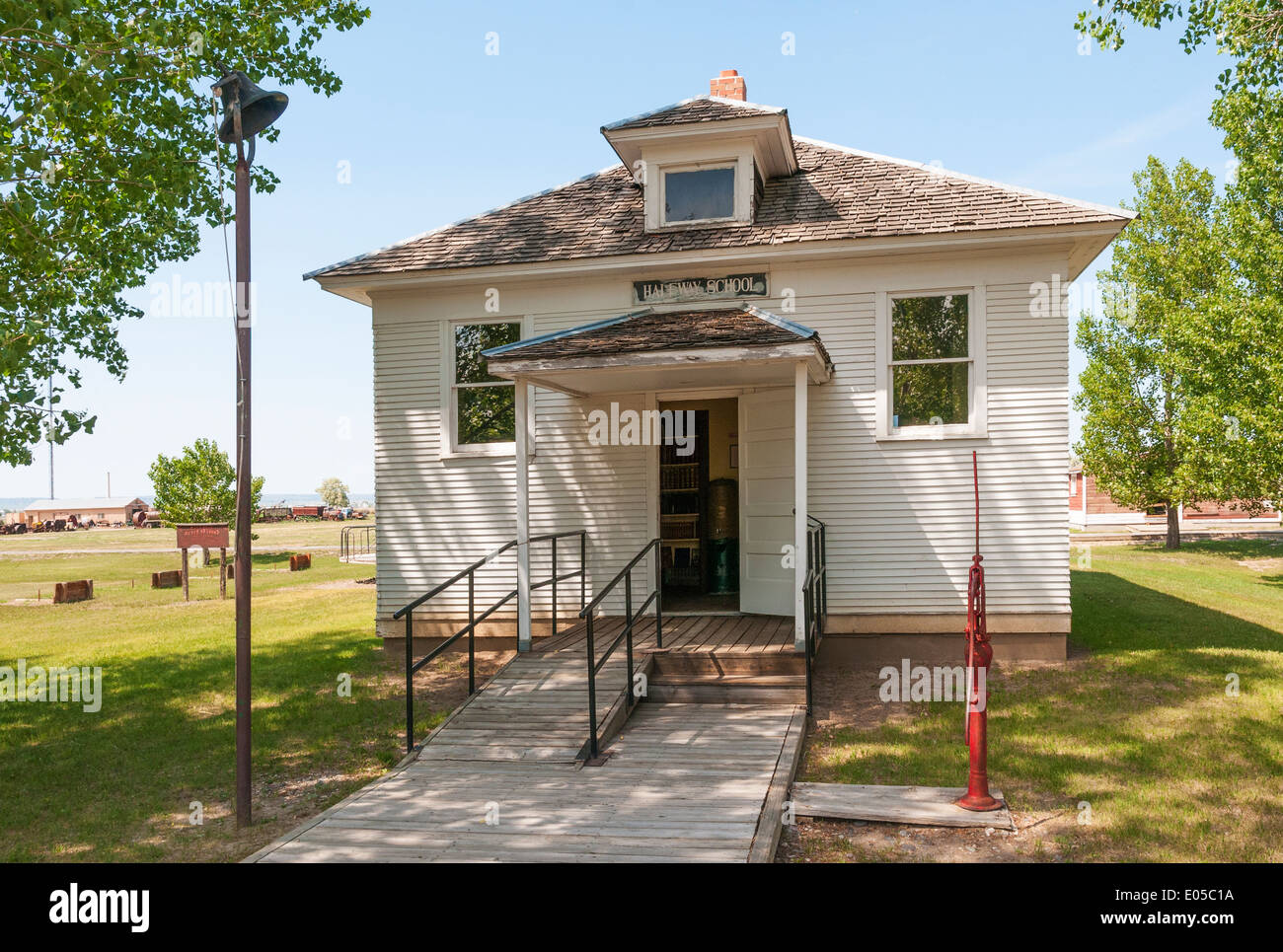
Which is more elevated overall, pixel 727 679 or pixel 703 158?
pixel 703 158

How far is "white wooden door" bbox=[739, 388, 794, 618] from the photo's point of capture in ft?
34.8

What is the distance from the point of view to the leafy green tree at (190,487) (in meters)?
31.4

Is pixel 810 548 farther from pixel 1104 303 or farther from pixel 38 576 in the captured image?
pixel 38 576

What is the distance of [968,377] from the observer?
1070 cm

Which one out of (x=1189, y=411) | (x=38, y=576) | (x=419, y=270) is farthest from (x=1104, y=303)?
(x=38, y=576)

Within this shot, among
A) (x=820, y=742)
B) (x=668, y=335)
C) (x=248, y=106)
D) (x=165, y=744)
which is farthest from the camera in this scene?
(x=668, y=335)

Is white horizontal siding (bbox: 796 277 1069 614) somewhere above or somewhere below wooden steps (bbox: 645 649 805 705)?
above

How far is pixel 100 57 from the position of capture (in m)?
6.71

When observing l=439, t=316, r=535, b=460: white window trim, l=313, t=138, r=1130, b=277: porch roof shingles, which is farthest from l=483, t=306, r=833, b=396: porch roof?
l=439, t=316, r=535, b=460: white window trim

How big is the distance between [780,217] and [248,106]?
6389 millimetres

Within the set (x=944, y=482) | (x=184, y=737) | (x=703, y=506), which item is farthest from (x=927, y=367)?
(x=184, y=737)

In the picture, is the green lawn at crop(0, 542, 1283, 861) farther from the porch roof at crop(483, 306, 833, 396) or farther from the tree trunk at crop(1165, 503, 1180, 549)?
the tree trunk at crop(1165, 503, 1180, 549)

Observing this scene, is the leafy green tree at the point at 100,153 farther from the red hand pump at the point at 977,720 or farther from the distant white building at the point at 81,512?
the distant white building at the point at 81,512

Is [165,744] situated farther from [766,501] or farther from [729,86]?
[729,86]
